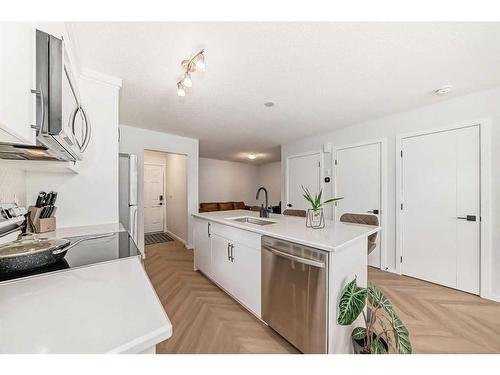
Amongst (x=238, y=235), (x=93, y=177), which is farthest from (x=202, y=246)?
(x=93, y=177)

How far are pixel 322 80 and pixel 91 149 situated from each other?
227 cm

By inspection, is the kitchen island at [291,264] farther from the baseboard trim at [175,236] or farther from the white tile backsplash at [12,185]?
the baseboard trim at [175,236]

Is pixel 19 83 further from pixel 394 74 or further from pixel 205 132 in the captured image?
pixel 205 132

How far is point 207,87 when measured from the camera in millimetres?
2141

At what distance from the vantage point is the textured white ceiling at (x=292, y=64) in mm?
1361

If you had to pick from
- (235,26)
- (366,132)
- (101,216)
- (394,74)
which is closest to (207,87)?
(235,26)

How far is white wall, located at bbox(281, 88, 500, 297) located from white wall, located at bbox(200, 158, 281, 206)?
3.82 m

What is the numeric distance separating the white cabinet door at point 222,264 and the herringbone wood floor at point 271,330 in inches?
6.2

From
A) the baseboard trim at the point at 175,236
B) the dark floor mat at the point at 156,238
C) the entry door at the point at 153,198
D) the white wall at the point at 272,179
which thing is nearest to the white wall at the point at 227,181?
the white wall at the point at 272,179

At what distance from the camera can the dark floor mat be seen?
15.7 ft

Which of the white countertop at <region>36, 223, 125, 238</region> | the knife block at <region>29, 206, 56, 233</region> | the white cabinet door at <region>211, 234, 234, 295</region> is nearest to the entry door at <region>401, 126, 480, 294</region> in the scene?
the white cabinet door at <region>211, 234, 234, 295</region>

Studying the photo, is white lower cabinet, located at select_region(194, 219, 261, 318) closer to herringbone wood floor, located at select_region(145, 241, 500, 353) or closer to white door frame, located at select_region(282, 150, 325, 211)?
herringbone wood floor, located at select_region(145, 241, 500, 353)

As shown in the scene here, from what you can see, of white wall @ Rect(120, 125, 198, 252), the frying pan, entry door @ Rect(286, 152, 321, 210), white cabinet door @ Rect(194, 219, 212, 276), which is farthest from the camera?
entry door @ Rect(286, 152, 321, 210)

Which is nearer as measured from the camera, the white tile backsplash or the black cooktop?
the black cooktop
